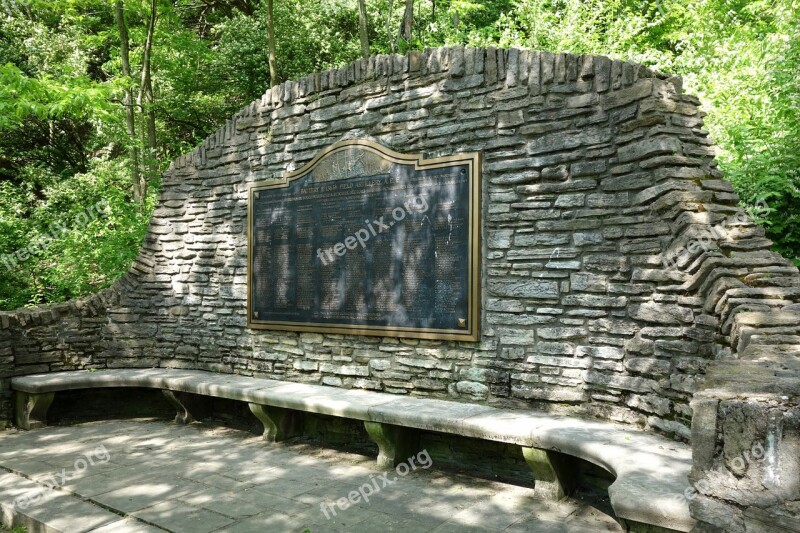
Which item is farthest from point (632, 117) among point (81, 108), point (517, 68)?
point (81, 108)

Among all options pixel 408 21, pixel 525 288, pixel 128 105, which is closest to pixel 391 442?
pixel 525 288

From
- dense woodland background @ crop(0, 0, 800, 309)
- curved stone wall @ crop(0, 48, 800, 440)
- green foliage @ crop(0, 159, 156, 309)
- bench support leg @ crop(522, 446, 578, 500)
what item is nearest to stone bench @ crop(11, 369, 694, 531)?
bench support leg @ crop(522, 446, 578, 500)

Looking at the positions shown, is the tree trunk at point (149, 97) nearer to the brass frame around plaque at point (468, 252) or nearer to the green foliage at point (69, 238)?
the green foliage at point (69, 238)

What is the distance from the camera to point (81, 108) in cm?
810

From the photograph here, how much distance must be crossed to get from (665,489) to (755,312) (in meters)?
1.04

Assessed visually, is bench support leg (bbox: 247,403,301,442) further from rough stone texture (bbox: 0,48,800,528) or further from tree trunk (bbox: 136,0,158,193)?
tree trunk (bbox: 136,0,158,193)

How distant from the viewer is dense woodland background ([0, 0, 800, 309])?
685cm

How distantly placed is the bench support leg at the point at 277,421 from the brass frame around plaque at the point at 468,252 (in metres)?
0.76

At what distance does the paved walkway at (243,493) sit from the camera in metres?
3.47

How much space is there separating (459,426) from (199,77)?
11022 millimetres

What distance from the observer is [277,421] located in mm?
5332

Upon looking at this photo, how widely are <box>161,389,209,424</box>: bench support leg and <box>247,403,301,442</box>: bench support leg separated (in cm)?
111

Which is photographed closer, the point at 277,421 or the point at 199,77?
the point at 277,421

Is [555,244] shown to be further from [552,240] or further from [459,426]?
[459,426]
